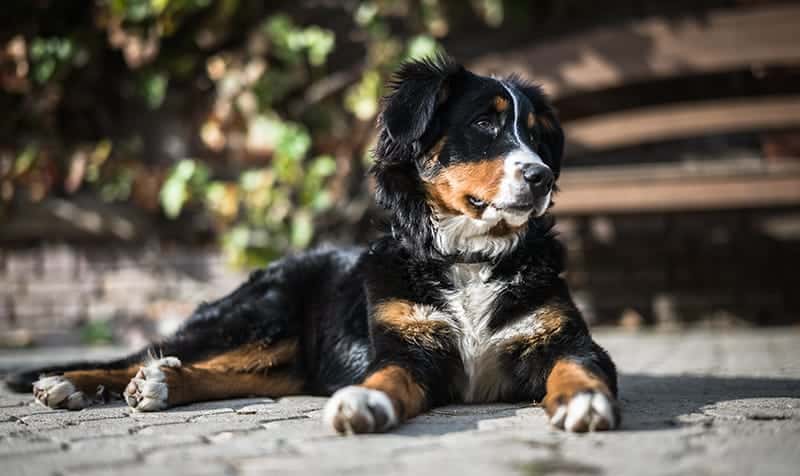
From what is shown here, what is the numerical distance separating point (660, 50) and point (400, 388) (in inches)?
214

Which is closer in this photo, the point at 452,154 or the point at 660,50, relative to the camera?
the point at 452,154

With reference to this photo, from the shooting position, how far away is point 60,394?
3354mm

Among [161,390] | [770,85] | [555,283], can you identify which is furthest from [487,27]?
[161,390]

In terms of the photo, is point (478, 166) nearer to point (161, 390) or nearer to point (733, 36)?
point (161, 390)

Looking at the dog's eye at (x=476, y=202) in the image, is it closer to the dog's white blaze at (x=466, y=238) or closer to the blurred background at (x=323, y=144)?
the dog's white blaze at (x=466, y=238)

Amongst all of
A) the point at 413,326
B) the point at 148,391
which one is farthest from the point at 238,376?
the point at 413,326

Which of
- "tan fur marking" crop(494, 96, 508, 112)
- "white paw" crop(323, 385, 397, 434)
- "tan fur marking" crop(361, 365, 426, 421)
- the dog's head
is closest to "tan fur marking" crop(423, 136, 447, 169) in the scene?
the dog's head

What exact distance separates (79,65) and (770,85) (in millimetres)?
6847

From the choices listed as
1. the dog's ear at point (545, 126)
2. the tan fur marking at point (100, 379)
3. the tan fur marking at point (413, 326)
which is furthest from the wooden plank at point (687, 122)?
the tan fur marking at point (100, 379)

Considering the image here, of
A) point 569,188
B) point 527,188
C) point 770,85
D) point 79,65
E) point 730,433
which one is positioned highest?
point 79,65

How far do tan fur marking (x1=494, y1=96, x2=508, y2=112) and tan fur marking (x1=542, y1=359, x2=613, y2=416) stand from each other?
1.18 meters

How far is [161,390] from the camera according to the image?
326 cm

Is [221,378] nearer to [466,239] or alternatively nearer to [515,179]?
[466,239]

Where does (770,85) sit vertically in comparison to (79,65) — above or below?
below
